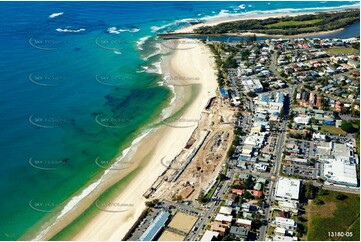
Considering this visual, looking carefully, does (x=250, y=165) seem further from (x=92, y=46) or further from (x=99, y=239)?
(x=92, y=46)

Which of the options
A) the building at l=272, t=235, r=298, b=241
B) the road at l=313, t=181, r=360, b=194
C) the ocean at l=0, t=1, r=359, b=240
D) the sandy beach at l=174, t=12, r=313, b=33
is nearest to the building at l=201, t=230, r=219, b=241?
the building at l=272, t=235, r=298, b=241

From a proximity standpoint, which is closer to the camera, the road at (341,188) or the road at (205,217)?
the road at (205,217)

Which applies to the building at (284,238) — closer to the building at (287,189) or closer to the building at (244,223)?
the building at (244,223)

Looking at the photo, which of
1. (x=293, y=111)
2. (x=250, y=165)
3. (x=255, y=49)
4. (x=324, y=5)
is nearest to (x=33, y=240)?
(x=250, y=165)

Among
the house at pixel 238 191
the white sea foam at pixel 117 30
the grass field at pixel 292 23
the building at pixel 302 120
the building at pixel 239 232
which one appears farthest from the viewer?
the grass field at pixel 292 23

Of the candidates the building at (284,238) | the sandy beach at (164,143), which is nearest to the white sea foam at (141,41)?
the sandy beach at (164,143)

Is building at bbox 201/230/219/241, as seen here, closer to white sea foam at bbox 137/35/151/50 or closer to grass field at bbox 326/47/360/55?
white sea foam at bbox 137/35/151/50
